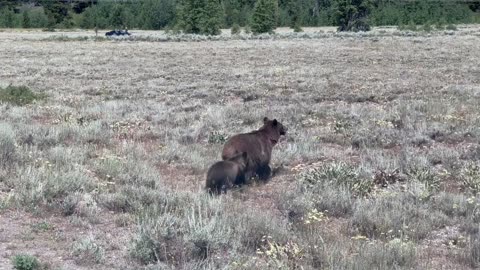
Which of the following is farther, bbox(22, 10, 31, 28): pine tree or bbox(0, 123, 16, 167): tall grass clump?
bbox(22, 10, 31, 28): pine tree

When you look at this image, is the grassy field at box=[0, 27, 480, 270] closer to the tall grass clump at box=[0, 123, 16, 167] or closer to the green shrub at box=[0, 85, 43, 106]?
the tall grass clump at box=[0, 123, 16, 167]

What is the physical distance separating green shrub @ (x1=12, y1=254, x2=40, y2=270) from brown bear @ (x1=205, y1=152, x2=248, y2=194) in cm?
285

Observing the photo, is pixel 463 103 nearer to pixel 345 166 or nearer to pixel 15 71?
pixel 345 166

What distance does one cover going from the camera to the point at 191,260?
545cm

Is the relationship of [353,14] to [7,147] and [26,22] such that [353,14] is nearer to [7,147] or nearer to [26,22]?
[26,22]

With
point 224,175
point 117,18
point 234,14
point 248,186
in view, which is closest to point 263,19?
point 234,14

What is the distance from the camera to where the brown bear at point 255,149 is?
8.51 metres

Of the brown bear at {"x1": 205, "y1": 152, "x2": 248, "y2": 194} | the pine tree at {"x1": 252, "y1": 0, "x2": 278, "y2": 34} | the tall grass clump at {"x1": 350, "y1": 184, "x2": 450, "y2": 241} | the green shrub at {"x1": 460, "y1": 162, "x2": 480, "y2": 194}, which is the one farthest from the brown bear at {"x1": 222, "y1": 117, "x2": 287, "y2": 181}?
the pine tree at {"x1": 252, "y1": 0, "x2": 278, "y2": 34}

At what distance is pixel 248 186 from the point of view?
8.44 metres

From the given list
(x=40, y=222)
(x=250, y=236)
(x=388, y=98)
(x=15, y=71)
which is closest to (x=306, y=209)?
(x=250, y=236)

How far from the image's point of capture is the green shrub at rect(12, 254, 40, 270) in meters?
5.14

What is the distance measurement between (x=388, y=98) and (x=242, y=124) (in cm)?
563

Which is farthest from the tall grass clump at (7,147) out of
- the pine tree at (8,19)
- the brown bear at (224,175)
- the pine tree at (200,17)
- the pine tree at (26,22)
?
the pine tree at (8,19)

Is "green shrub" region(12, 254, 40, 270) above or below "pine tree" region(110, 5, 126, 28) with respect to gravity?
above
